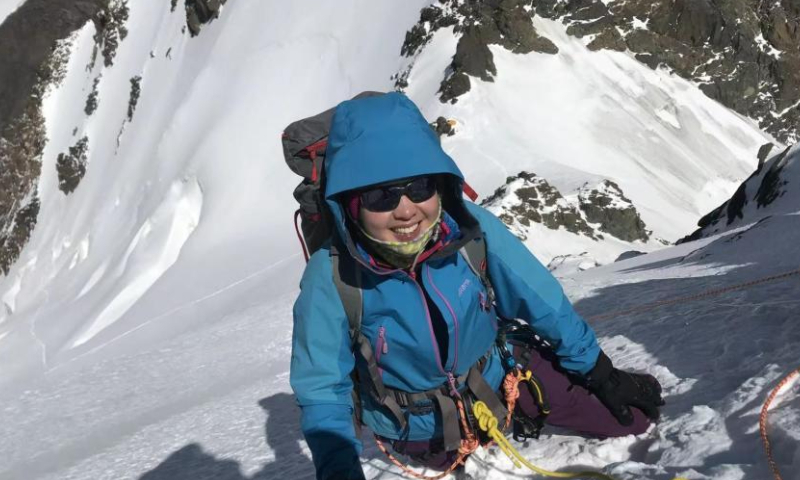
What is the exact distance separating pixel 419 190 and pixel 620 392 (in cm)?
133

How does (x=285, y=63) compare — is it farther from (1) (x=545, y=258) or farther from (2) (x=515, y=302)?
(2) (x=515, y=302)

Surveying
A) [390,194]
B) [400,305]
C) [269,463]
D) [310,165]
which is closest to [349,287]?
[400,305]

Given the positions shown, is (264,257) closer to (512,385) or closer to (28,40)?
(512,385)

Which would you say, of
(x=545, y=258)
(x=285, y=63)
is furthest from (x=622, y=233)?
(x=285, y=63)

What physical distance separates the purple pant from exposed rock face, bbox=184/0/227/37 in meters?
40.0

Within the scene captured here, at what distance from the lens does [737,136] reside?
27.5m

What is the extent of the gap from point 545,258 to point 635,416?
13194 mm

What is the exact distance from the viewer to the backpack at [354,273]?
9.80 ft

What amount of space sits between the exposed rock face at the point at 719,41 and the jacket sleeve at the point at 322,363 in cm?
2804

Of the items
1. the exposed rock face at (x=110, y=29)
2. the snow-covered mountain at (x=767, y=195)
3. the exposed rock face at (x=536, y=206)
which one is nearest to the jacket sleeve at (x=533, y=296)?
the snow-covered mountain at (x=767, y=195)

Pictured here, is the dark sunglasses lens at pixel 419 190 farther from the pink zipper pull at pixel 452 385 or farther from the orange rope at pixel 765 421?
the orange rope at pixel 765 421

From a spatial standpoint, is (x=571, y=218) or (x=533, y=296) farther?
(x=571, y=218)

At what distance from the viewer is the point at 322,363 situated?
2.94 metres

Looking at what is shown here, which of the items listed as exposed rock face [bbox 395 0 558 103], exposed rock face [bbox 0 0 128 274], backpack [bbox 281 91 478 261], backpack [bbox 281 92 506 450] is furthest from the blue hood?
exposed rock face [bbox 0 0 128 274]
